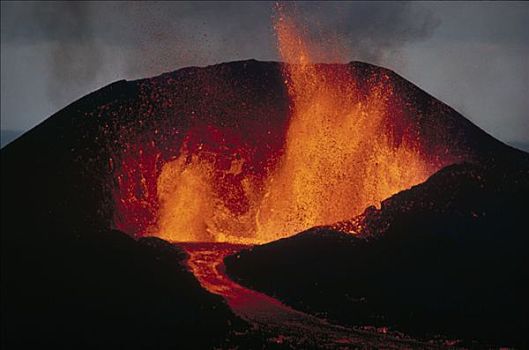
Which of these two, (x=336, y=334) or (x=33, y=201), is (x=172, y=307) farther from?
(x=33, y=201)

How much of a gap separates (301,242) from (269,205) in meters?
12.8

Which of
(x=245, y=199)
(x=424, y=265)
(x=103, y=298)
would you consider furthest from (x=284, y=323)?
(x=245, y=199)

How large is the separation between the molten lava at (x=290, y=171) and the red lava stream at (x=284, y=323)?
11.1 meters

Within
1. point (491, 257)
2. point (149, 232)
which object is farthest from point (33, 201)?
point (491, 257)

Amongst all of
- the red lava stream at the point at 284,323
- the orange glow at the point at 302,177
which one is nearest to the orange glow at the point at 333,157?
the orange glow at the point at 302,177

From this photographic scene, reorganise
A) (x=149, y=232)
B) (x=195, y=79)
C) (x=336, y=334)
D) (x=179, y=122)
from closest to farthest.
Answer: (x=336, y=334)
(x=149, y=232)
(x=179, y=122)
(x=195, y=79)

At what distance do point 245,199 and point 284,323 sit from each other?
19.5m

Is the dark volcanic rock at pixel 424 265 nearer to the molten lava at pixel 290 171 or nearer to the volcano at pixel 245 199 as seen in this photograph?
the volcano at pixel 245 199

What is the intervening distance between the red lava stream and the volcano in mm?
797

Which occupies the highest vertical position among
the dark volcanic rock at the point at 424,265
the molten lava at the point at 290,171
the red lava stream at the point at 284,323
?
the molten lava at the point at 290,171

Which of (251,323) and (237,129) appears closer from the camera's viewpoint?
(251,323)

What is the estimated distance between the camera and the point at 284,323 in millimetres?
32594

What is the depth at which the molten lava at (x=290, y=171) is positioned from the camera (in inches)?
Result: 1914

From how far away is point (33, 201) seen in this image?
4009 cm
